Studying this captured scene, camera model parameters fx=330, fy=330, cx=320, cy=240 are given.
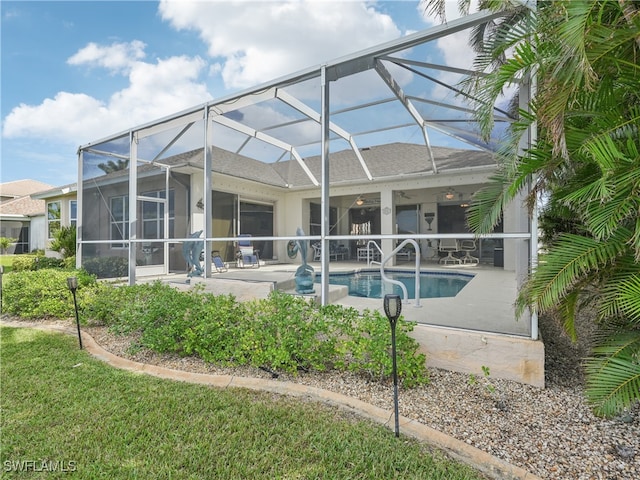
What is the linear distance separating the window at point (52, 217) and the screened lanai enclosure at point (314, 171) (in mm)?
8264

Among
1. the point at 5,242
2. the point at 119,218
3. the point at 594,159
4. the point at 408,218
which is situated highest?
the point at 408,218

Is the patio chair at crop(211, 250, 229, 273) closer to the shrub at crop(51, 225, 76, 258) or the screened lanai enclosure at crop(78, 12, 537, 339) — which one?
the screened lanai enclosure at crop(78, 12, 537, 339)

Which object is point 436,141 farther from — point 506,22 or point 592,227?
point 592,227

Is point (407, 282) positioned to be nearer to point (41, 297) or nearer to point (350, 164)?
point (350, 164)

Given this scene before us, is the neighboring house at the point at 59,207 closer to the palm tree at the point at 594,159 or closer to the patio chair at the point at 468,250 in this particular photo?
the patio chair at the point at 468,250

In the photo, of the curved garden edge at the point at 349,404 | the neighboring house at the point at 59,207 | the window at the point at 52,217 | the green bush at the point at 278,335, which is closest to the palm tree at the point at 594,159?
the curved garden edge at the point at 349,404

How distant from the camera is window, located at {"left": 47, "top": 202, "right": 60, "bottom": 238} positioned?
A: 15.4m

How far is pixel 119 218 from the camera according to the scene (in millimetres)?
9016

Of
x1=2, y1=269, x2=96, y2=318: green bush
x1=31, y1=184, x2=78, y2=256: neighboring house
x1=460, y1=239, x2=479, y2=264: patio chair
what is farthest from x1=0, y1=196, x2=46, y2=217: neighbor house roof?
x1=460, y1=239, x2=479, y2=264: patio chair

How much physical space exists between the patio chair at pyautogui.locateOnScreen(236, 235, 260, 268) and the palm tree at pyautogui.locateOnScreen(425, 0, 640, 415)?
9371mm

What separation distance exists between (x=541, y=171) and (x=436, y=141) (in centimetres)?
746

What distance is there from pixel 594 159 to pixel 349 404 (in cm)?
270

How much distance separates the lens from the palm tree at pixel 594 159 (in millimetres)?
2203

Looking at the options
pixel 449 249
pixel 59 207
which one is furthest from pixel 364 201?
pixel 59 207
